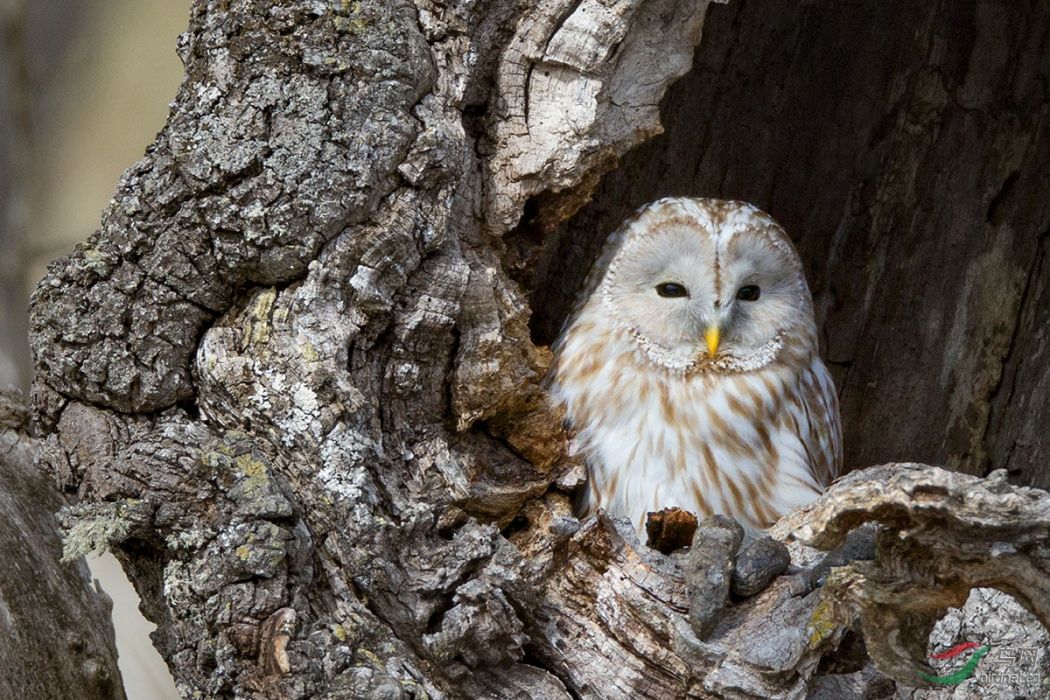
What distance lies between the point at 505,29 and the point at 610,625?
1.23 m

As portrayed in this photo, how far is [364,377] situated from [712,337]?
1.08 meters

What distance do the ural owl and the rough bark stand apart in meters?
1.17

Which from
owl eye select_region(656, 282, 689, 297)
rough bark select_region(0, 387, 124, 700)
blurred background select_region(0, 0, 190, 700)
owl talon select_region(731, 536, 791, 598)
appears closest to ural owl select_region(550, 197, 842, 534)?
owl eye select_region(656, 282, 689, 297)

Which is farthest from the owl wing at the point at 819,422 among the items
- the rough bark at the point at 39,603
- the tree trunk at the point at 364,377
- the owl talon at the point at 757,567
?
the rough bark at the point at 39,603


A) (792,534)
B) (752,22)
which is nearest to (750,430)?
(792,534)

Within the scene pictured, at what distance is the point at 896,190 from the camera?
367 cm

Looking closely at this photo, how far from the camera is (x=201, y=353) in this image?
2473 millimetres

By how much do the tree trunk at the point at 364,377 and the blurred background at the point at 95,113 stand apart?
2.25 metres

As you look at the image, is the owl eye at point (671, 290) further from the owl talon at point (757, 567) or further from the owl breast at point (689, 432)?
the owl talon at point (757, 567)

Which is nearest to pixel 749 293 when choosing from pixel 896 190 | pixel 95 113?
pixel 896 190

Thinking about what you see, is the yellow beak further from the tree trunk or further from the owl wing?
the tree trunk

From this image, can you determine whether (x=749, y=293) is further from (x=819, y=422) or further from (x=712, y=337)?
(x=819, y=422)

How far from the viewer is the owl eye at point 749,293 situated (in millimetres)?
3322

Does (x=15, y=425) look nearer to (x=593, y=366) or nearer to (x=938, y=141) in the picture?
(x=593, y=366)
